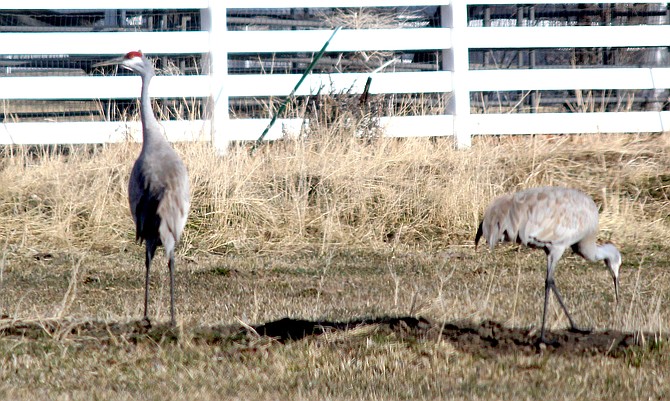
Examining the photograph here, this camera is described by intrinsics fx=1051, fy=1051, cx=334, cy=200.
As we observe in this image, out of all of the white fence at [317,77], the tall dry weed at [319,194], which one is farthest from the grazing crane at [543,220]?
the white fence at [317,77]

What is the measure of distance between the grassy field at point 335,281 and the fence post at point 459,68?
0.48 m

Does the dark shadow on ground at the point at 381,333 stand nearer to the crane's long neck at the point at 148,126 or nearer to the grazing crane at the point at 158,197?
the grazing crane at the point at 158,197

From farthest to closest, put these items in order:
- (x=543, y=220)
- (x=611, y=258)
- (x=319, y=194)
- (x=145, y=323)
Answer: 1. (x=319, y=194)
2. (x=611, y=258)
3. (x=543, y=220)
4. (x=145, y=323)

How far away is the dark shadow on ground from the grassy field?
0.02 m

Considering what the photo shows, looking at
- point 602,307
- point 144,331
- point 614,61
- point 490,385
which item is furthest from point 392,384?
point 614,61

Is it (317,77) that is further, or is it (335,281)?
(317,77)

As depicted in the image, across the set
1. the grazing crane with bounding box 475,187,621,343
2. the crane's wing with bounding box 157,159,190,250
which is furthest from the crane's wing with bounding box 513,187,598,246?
the crane's wing with bounding box 157,159,190,250

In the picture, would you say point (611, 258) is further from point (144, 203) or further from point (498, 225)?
point (144, 203)

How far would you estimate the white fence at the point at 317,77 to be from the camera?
11781 mm

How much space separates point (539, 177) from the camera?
10.6 m

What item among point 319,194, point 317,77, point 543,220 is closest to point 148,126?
point 543,220

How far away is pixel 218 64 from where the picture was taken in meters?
12.1

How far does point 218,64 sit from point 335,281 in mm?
4937

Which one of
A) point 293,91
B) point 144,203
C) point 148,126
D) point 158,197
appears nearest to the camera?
point 158,197
